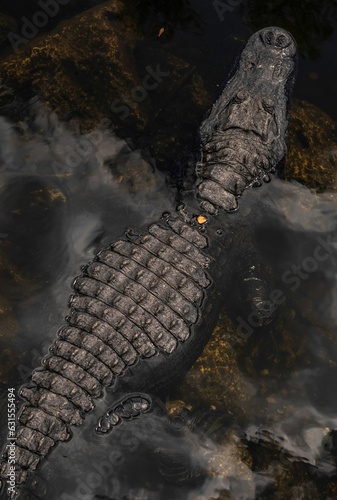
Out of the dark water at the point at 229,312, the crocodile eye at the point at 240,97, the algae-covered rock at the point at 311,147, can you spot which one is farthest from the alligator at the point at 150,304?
the algae-covered rock at the point at 311,147

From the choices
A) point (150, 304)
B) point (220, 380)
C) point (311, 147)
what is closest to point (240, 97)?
point (311, 147)

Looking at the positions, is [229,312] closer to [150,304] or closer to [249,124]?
[150,304]

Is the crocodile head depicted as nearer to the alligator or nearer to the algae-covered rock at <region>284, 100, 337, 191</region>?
the alligator

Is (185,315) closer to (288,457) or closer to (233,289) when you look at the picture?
(233,289)

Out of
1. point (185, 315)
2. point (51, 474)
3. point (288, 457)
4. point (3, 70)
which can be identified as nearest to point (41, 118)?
point (3, 70)

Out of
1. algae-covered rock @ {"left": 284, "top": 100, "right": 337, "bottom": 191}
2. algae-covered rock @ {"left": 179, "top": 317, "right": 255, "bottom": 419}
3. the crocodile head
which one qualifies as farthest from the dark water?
the crocodile head

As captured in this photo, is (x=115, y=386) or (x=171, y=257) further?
(x=171, y=257)
